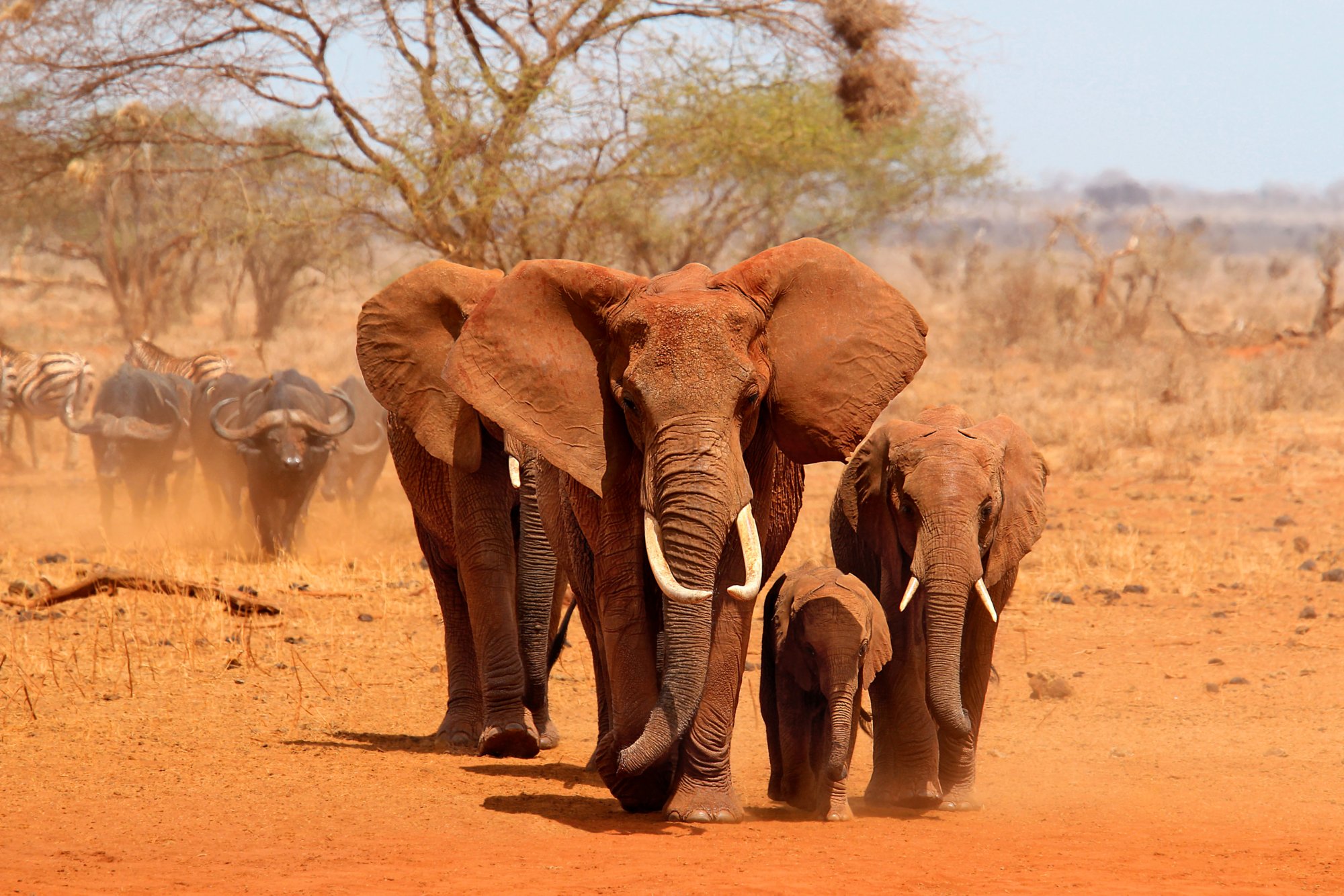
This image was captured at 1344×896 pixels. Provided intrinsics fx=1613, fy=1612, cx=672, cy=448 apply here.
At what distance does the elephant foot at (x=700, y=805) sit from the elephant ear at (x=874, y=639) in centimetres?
92

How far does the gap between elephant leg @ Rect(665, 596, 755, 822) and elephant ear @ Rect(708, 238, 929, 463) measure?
643 millimetres

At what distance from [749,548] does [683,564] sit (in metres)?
0.24

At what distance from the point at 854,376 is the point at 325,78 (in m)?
10.7

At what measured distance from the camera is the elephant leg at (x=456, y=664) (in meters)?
7.58

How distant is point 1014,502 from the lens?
688 cm

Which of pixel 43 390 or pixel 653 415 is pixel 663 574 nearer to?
pixel 653 415

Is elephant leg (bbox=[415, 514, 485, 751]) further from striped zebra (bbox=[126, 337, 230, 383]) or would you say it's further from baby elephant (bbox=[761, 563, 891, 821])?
striped zebra (bbox=[126, 337, 230, 383])

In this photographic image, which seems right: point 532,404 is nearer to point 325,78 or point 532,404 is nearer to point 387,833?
point 387,833

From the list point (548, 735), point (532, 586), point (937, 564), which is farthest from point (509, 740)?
point (937, 564)

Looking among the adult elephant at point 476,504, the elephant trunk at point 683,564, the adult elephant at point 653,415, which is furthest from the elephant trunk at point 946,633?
the adult elephant at point 476,504

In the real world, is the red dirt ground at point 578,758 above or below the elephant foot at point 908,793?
above

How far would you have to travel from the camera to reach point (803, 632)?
6.29 m

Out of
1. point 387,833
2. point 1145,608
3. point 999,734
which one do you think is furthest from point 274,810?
point 1145,608

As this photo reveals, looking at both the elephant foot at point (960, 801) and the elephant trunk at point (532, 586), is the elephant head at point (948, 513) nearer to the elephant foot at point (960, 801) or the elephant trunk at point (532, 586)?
the elephant foot at point (960, 801)
